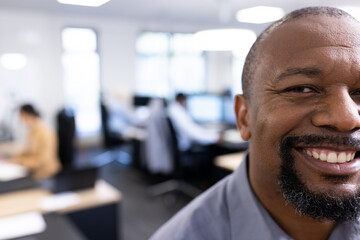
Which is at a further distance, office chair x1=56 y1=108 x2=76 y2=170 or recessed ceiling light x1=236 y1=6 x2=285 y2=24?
recessed ceiling light x1=236 y1=6 x2=285 y2=24

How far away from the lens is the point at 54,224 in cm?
166

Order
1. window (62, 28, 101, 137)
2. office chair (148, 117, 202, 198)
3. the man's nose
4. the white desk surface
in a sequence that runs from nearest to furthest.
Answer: the man's nose
the white desk surface
office chair (148, 117, 202, 198)
window (62, 28, 101, 137)

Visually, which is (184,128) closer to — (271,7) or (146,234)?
(146,234)

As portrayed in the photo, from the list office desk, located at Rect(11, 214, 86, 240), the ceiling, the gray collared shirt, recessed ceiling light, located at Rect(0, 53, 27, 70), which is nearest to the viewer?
the gray collared shirt

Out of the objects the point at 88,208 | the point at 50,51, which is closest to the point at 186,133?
the point at 88,208

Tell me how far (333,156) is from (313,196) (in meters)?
0.08

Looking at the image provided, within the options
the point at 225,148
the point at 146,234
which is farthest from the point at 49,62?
the point at 146,234

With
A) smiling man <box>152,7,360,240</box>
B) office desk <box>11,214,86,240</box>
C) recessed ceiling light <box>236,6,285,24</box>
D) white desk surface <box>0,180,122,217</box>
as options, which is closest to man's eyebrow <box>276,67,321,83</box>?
smiling man <box>152,7,360,240</box>

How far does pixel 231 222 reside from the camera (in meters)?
0.69

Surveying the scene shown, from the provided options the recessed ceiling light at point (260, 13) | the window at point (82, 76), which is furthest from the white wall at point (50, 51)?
the recessed ceiling light at point (260, 13)

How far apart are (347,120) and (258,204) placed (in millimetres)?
254

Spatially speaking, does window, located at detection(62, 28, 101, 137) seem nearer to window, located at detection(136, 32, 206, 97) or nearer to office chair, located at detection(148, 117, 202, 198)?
window, located at detection(136, 32, 206, 97)

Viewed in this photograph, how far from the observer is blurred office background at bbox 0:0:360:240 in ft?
13.4

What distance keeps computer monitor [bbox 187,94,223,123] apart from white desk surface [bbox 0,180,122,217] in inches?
87.0
